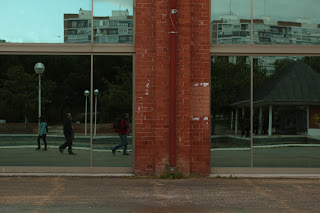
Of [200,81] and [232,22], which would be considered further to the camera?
[232,22]

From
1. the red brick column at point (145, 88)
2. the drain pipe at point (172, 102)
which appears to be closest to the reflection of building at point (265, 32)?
the drain pipe at point (172, 102)

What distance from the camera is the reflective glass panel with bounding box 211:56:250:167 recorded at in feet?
37.9

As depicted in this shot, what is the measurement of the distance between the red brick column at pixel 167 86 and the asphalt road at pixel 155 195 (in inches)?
27.0

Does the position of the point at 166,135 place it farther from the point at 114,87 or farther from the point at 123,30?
the point at 123,30

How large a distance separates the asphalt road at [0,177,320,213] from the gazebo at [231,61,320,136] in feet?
5.39

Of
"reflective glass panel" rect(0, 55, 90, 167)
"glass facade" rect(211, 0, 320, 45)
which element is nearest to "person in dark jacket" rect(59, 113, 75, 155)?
"reflective glass panel" rect(0, 55, 90, 167)

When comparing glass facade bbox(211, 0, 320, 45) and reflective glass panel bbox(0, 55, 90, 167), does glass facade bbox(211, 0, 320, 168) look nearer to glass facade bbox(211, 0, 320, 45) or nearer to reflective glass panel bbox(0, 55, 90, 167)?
glass facade bbox(211, 0, 320, 45)

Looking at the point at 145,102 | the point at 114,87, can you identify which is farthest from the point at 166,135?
the point at 114,87

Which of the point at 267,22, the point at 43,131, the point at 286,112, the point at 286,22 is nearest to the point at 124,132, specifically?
the point at 43,131

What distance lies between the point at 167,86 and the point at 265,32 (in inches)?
112

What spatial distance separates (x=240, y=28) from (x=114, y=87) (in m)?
3.34

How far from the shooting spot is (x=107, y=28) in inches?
459

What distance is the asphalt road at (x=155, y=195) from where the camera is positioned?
7.62 meters

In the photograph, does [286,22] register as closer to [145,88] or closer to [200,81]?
[200,81]
